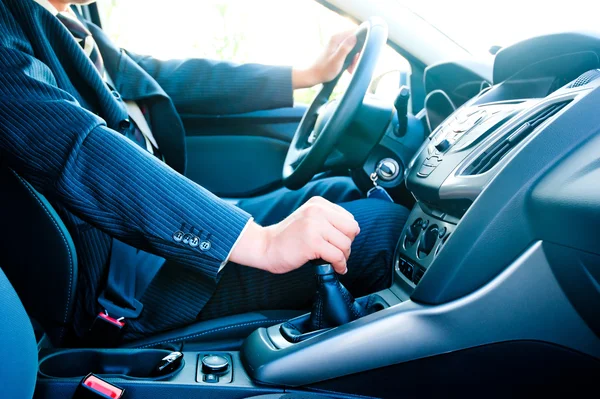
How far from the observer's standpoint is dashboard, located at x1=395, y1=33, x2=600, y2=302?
72 centimetres

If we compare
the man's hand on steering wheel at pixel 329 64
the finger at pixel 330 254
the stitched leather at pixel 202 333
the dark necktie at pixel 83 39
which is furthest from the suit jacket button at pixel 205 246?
the man's hand on steering wheel at pixel 329 64

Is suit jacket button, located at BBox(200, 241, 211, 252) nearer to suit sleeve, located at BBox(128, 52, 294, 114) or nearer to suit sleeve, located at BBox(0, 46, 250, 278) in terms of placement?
suit sleeve, located at BBox(0, 46, 250, 278)

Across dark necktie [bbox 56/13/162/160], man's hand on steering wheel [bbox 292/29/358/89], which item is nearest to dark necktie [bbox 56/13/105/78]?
dark necktie [bbox 56/13/162/160]

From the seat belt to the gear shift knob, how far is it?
319mm

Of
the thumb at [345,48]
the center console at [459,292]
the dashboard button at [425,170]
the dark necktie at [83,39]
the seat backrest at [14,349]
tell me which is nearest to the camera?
the seat backrest at [14,349]

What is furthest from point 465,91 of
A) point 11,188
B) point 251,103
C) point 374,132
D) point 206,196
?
point 11,188

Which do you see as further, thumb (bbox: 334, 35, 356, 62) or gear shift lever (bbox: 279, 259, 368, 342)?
thumb (bbox: 334, 35, 356, 62)

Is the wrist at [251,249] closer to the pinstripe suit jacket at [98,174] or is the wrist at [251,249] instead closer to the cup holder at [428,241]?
the pinstripe suit jacket at [98,174]

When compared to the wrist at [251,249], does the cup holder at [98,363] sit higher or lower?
lower

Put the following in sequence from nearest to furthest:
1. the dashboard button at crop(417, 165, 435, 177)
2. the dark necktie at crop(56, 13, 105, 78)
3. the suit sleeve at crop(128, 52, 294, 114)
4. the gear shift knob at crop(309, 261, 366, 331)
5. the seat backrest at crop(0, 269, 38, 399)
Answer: the seat backrest at crop(0, 269, 38, 399) → the gear shift knob at crop(309, 261, 366, 331) → the dashboard button at crop(417, 165, 435, 177) → the dark necktie at crop(56, 13, 105, 78) → the suit sleeve at crop(128, 52, 294, 114)

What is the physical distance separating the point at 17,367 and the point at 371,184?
2.87 ft

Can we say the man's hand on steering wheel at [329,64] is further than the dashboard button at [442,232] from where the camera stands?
Yes

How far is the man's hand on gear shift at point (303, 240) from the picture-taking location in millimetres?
743

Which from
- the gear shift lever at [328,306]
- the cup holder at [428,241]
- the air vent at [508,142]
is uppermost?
the air vent at [508,142]
